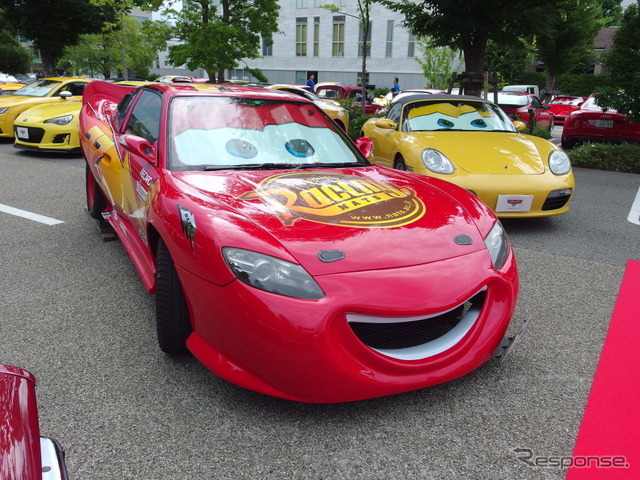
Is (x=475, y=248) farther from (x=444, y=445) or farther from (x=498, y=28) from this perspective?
(x=498, y=28)

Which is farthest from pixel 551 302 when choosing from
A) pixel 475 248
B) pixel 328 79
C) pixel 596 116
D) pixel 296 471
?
pixel 328 79

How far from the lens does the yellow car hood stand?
502 centimetres

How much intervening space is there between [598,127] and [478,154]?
6517 millimetres

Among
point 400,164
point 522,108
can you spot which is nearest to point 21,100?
point 400,164

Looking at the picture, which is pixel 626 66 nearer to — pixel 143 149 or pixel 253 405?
pixel 143 149

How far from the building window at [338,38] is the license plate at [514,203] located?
1561 inches

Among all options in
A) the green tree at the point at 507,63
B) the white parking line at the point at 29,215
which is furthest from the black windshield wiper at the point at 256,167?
the green tree at the point at 507,63

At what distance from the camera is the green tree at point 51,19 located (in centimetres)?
1803

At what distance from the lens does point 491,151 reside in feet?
17.4

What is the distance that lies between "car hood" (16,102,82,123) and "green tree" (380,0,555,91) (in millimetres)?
6321

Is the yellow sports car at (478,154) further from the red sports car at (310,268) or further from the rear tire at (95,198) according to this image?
the rear tire at (95,198)

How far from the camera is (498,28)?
916 cm

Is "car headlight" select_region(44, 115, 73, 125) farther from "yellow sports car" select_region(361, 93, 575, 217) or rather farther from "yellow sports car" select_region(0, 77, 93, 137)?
"yellow sports car" select_region(361, 93, 575, 217)

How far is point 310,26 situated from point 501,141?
133 feet
